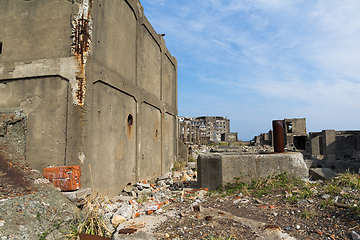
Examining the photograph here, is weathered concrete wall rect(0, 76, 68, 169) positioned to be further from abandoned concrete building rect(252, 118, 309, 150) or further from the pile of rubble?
abandoned concrete building rect(252, 118, 309, 150)

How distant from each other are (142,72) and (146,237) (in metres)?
5.72

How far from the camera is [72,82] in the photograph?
4.64 meters

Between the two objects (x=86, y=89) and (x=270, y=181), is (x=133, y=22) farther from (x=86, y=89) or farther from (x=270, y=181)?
(x=270, y=181)

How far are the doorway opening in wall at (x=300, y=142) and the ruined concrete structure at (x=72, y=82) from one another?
25.7 metres

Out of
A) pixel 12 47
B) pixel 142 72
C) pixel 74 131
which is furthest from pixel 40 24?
pixel 142 72

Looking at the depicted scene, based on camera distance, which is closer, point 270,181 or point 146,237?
point 146,237

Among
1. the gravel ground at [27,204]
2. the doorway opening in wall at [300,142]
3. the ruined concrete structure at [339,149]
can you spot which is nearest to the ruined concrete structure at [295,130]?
the doorway opening in wall at [300,142]

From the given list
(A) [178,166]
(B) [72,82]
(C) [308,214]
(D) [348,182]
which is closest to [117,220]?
(B) [72,82]

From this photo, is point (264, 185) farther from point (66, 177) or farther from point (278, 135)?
point (66, 177)

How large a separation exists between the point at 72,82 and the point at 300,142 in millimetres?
28220

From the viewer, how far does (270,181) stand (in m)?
5.54

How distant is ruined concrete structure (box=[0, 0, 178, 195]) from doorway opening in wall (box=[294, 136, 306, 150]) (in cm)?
2568

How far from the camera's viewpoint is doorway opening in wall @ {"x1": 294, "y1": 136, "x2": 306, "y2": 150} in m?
26.7

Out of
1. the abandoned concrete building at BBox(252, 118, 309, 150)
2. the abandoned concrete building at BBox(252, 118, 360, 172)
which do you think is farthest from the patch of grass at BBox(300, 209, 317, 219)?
the abandoned concrete building at BBox(252, 118, 309, 150)
